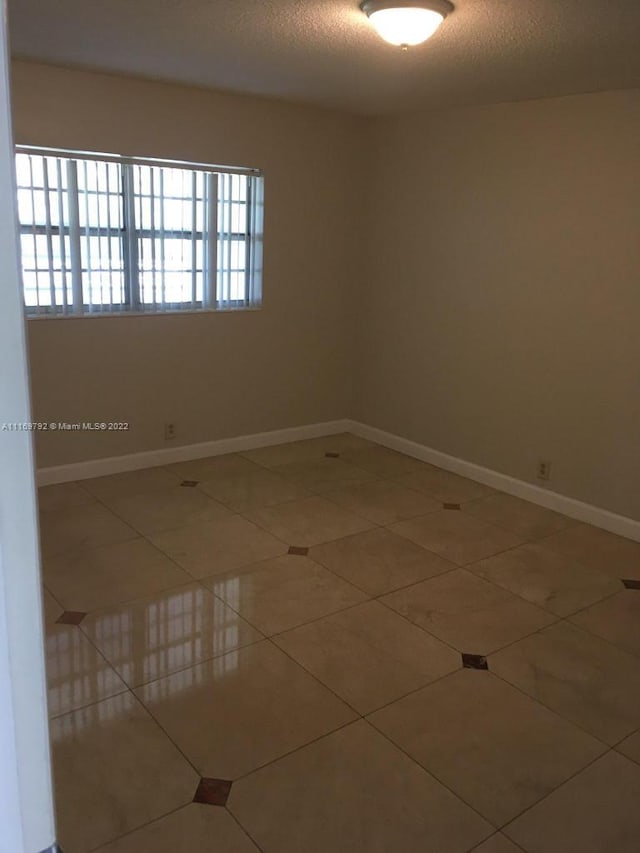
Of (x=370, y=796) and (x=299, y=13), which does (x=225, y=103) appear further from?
(x=370, y=796)

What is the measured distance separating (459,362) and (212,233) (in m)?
1.84

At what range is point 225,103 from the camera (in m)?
4.48

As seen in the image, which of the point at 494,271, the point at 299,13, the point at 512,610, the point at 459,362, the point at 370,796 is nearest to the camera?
the point at 370,796

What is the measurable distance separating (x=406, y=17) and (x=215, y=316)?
2.60m

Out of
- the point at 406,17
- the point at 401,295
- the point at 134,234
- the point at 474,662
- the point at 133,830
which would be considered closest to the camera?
the point at 133,830

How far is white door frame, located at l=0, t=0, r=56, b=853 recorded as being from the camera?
0.65 meters

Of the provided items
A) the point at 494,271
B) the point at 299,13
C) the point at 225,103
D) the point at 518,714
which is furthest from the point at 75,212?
the point at 518,714

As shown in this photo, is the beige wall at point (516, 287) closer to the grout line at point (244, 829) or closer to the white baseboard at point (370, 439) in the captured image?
the white baseboard at point (370, 439)

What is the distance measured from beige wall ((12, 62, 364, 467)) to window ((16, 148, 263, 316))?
0.09m

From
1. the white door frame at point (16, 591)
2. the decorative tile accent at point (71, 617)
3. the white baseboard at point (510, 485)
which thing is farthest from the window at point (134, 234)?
the white door frame at point (16, 591)

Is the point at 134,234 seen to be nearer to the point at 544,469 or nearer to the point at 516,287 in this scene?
the point at 516,287

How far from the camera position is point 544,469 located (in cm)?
438

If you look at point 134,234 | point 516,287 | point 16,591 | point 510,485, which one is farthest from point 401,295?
point 16,591

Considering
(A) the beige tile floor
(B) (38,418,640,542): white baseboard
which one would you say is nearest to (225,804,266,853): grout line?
(A) the beige tile floor
